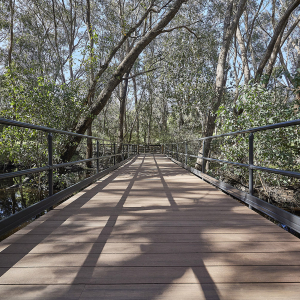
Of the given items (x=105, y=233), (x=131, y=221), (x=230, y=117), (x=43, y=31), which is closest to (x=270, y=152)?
(x=230, y=117)

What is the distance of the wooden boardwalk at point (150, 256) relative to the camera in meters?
1.13

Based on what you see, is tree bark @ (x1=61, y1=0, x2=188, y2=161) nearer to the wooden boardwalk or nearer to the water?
the water

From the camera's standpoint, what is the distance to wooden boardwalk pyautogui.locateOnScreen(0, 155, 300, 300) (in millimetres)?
1130

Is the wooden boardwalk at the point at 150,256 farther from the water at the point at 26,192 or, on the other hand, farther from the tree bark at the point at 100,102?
the tree bark at the point at 100,102

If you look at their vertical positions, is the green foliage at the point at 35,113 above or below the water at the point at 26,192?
above

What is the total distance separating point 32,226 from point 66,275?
2.76 ft

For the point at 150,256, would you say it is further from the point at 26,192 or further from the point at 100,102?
the point at 26,192

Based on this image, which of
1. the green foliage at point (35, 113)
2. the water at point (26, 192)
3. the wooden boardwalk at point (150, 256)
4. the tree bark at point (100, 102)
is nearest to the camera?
the wooden boardwalk at point (150, 256)

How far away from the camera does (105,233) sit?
178 cm

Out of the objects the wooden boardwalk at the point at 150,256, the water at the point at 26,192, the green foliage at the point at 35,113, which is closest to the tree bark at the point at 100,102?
the green foliage at the point at 35,113

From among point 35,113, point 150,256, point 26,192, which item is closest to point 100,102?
point 35,113

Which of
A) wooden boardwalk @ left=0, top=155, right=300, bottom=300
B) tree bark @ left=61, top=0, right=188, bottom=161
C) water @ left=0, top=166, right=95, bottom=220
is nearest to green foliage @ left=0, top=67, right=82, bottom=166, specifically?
tree bark @ left=61, top=0, right=188, bottom=161

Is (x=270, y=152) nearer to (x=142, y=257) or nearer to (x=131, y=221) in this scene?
(x=131, y=221)

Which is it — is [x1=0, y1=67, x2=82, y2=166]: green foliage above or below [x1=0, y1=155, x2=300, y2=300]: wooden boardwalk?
above
